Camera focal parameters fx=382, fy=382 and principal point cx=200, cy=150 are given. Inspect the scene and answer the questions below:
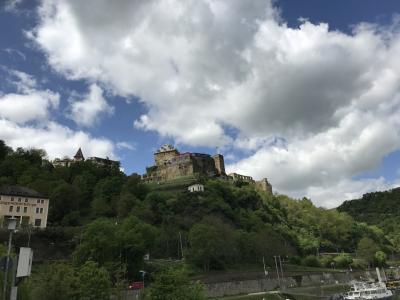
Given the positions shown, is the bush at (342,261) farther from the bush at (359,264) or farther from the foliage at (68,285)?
the foliage at (68,285)

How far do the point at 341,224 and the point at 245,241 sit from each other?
86.1 metres

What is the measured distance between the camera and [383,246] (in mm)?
160000

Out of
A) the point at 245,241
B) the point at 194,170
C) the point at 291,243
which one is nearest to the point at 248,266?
the point at 245,241

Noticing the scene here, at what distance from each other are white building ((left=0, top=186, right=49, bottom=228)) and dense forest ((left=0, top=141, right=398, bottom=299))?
5398mm

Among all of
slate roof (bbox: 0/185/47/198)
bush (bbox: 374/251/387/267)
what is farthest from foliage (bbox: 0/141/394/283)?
slate roof (bbox: 0/185/47/198)

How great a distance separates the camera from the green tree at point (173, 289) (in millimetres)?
35469

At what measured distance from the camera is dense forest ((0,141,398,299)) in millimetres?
55969

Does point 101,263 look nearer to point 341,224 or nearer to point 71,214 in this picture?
point 71,214

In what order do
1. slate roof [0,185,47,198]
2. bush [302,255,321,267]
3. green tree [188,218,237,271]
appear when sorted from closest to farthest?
1. green tree [188,218,237,271]
2. slate roof [0,185,47,198]
3. bush [302,255,321,267]

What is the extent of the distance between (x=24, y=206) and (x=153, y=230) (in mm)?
35391

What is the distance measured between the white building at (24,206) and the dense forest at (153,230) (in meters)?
5.40

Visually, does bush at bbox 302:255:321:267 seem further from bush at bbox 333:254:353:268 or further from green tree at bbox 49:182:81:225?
green tree at bbox 49:182:81:225

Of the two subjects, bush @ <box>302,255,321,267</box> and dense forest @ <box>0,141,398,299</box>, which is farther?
bush @ <box>302,255,321,267</box>

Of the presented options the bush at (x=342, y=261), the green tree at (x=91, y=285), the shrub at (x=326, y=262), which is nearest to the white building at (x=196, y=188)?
the shrub at (x=326, y=262)
